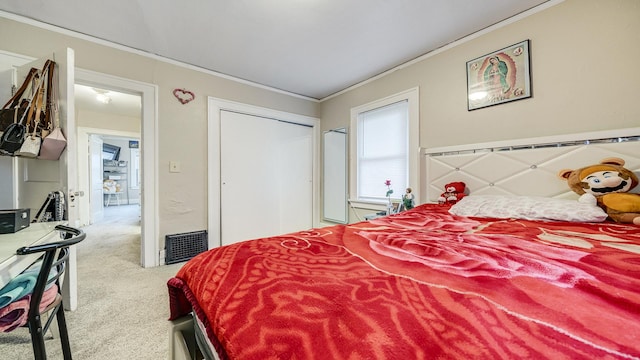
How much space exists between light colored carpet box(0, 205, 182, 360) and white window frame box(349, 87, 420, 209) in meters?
2.27

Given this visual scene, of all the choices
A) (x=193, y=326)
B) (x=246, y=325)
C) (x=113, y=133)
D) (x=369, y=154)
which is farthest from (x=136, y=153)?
(x=246, y=325)

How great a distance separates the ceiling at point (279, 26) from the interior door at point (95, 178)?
3.67 meters

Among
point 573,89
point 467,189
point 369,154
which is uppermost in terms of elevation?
point 573,89

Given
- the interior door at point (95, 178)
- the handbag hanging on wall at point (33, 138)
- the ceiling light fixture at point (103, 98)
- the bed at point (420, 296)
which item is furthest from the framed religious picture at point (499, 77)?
the interior door at point (95, 178)

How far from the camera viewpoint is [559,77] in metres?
1.76

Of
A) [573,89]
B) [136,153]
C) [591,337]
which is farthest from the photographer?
[136,153]

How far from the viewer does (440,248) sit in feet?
2.89

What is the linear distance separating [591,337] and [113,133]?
6.23 meters

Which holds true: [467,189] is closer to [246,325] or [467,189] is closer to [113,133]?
[246,325]

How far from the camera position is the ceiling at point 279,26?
1.83m

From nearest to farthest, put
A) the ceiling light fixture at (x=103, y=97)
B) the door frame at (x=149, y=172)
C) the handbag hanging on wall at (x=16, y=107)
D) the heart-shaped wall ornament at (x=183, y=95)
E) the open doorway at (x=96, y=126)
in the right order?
the handbag hanging on wall at (x=16, y=107), the door frame at (x=149, y=172), the heart-shaped wall ornament at (x=183, y=95), the ceiling light fixture at (x=103, y=97), the open doorway at (x=96, y=126)

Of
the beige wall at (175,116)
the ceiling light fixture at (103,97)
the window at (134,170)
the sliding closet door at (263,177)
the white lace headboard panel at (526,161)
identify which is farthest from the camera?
the window at (134,170)

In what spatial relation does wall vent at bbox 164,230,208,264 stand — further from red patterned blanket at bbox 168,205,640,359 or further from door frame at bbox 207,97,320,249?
red patterned blanket at bbox 168,205,640,359

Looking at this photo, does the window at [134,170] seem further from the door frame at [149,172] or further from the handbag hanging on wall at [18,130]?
the handbag hanging on wall at [18,130]
